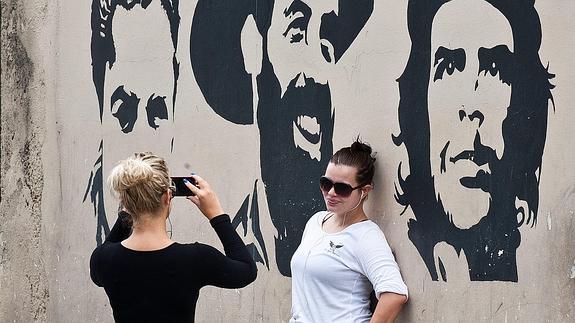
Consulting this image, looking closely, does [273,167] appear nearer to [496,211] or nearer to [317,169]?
[317,169]

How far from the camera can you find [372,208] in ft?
17.2

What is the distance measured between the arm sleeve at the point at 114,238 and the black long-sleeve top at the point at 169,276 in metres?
0.10

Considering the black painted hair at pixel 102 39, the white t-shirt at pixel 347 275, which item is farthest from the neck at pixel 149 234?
the black painted hair at pixel 102 39

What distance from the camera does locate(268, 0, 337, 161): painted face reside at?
18.1ft

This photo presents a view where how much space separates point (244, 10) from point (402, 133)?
133cm

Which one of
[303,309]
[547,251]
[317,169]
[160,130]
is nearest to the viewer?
[547,251]

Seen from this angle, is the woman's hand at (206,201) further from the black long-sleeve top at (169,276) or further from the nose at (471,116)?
the nose at (471,116)

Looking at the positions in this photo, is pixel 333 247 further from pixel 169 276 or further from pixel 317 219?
pixel 169 276

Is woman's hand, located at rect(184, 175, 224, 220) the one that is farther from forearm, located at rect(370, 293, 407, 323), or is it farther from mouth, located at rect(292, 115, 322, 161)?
mouth, located at rect(292, 115, 322, 161)

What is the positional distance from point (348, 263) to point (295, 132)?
1005 millimetres

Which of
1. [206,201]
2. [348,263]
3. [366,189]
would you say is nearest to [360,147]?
[366,189]

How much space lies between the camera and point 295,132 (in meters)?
5.70

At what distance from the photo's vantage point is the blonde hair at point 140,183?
4.20 meters

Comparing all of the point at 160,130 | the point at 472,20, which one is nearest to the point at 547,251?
the point at 472,20
